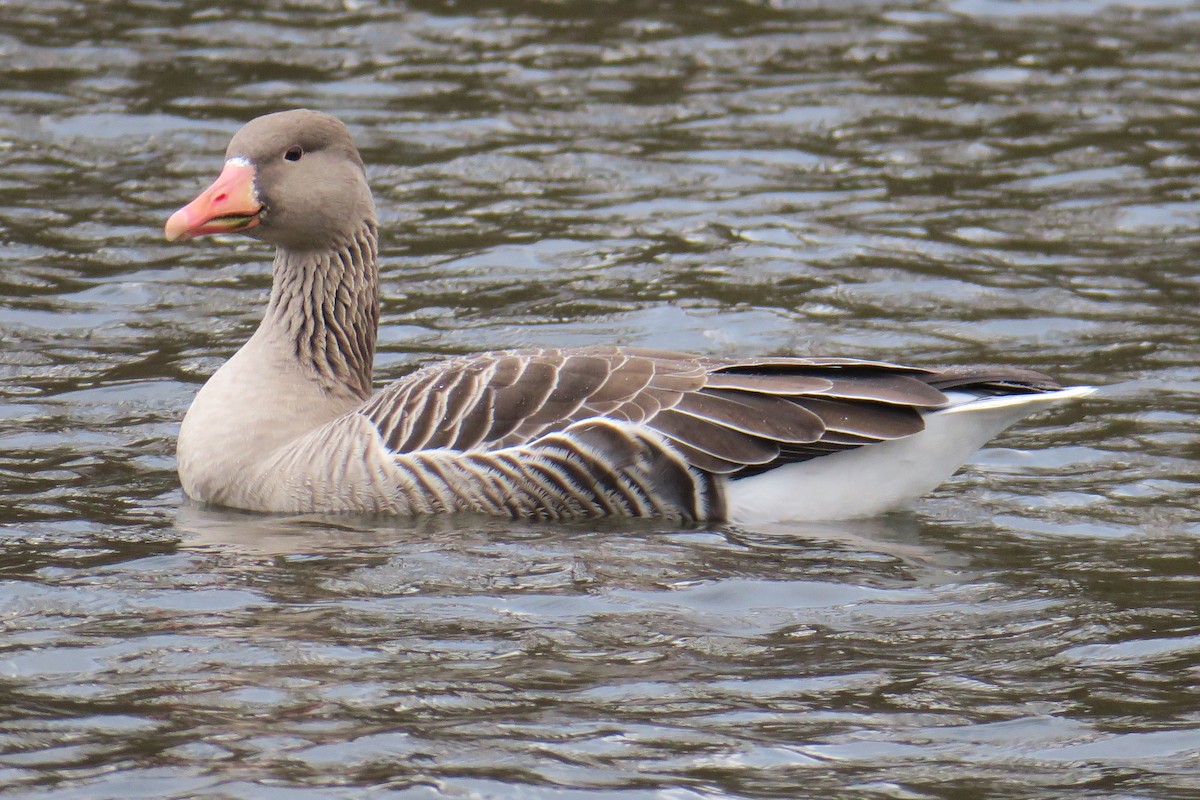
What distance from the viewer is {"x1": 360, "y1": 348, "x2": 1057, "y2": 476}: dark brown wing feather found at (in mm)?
8305

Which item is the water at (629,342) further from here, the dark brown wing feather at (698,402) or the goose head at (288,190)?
the goose head at (288,190)

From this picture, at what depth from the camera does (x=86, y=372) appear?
10664 mm

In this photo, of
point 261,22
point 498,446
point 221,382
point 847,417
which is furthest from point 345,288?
point 261,22

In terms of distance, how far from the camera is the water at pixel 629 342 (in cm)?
607

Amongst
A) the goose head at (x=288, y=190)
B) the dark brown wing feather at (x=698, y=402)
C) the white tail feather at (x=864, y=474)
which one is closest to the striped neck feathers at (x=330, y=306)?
the goose head at (x=288, y=190)

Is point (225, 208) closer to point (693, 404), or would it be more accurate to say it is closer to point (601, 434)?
point (601, 434)

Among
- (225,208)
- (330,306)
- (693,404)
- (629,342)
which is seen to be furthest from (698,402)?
(629,342)

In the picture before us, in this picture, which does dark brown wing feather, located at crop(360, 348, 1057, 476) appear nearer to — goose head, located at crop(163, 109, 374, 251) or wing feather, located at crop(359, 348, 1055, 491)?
wing feather, located at crop(359, 348, 1055, 491)

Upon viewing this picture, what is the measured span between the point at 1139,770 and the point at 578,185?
855 cm

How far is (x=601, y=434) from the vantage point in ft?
27.4

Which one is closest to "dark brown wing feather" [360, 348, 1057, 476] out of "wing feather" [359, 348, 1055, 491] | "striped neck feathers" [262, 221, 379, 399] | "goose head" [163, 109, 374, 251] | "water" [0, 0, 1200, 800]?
"wing feather" [359, 348, 1055, 491]

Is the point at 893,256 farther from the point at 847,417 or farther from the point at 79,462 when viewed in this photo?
the point at 79,462

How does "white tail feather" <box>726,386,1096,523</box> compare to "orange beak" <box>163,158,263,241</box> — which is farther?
"orange beak" <box>163,158,263,241</box>

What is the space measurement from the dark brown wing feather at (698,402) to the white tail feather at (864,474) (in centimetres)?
11
